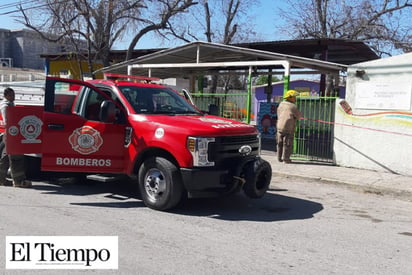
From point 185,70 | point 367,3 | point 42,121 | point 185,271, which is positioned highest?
point 367,3

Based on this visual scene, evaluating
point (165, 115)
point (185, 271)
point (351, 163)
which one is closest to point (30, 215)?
point (165, 115)

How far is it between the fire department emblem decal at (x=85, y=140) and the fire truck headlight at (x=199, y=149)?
1629 millimetres

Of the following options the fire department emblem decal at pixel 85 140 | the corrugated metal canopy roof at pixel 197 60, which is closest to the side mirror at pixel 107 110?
the fire department emblem decal at pixel 85 140

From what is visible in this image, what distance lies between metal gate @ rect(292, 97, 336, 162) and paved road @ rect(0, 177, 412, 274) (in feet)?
10.3

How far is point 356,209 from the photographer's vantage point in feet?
23.1

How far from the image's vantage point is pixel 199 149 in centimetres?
593

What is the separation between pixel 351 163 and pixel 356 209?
12.4 feet

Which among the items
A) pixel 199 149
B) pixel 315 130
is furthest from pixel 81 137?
pixel 315 130

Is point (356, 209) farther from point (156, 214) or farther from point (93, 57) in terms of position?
point (93, 57)

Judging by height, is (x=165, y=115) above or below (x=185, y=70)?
below

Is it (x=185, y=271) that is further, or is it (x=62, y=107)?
(x=62, y=107)

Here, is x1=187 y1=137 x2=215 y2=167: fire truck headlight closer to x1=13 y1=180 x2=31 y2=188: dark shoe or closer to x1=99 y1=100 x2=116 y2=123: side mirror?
x1=99 y1=100 x2=116 y2=123: side mirror

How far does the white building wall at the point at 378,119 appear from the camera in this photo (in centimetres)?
963

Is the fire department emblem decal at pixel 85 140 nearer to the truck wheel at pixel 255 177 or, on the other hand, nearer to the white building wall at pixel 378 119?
the truck wheel at pixel 255 177
